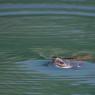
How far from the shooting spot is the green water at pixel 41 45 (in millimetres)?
2928

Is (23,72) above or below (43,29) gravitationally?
below

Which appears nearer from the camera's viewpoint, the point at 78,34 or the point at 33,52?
the point at 33,52

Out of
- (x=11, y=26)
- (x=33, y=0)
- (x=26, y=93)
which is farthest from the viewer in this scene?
(x=33, y=0)

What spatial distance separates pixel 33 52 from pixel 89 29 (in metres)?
0.53

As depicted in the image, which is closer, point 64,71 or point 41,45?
point 64,71

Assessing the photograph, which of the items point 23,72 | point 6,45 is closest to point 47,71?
point 23,72

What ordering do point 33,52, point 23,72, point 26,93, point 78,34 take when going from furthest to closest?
point 78,34 → point 33,52 → point 23,72 → point 26,93

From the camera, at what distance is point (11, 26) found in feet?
12.7

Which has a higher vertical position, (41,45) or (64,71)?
(41,45)

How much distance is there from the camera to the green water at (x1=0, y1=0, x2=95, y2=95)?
2928mm

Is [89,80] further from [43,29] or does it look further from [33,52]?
[43,29]

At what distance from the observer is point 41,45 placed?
11.3ft

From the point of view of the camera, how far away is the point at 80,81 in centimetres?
297

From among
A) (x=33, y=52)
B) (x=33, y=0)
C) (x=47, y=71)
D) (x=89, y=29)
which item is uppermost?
(x=33, y=0)
